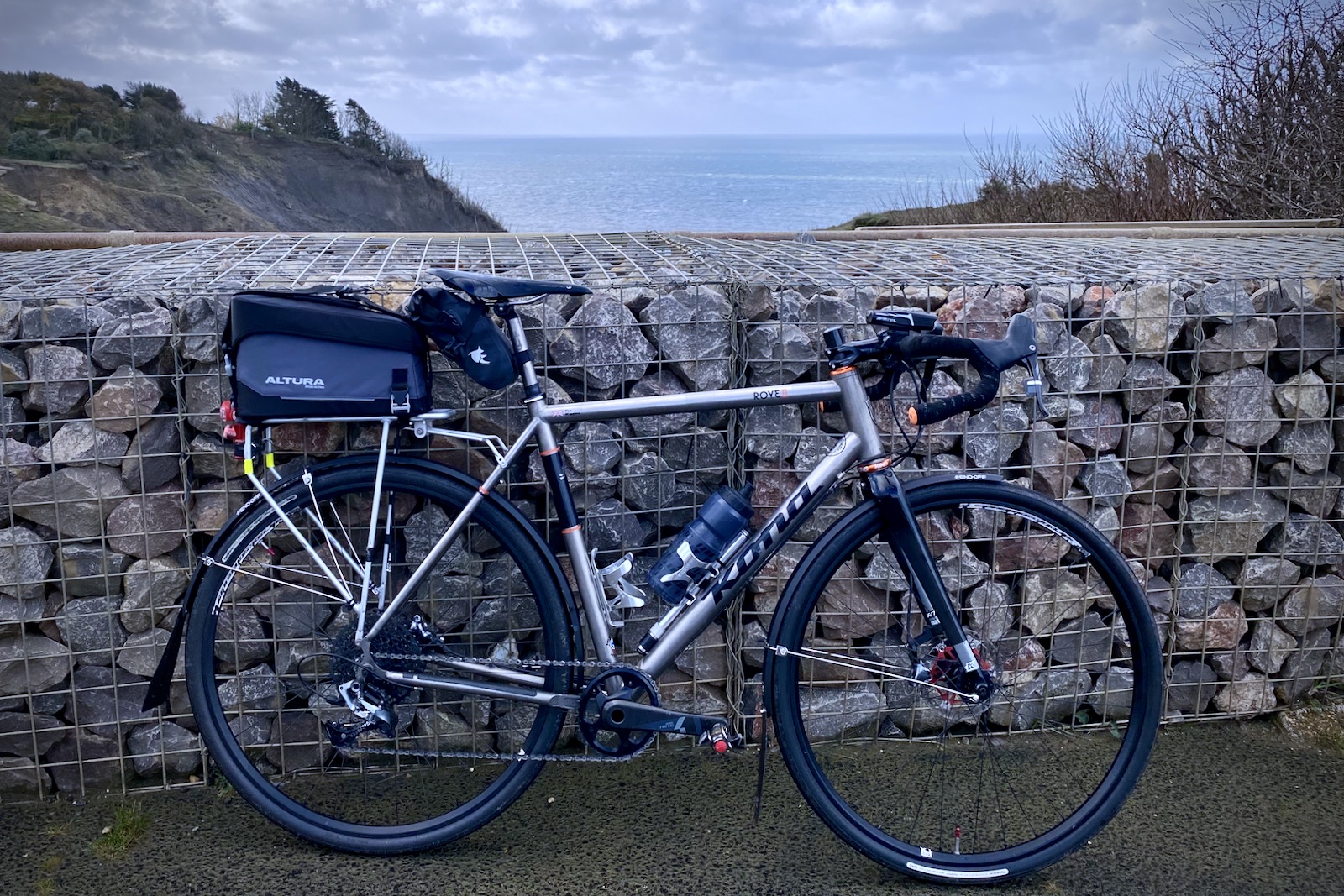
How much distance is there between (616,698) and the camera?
2.43 m

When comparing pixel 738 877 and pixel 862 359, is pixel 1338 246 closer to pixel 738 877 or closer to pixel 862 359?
pixel 862 359

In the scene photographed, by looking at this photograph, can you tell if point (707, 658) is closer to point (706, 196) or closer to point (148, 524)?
point (148, 524)

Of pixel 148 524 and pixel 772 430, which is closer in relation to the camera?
pixel 148 524

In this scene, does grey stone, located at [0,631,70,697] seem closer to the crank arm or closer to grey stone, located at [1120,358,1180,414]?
the crank arm

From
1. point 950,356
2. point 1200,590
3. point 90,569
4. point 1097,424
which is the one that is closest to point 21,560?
point 90,569

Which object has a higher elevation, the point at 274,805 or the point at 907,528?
the point at 907,528

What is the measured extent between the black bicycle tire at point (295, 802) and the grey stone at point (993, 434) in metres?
1.27

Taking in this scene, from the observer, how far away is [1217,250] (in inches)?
145

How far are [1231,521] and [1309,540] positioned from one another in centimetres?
25

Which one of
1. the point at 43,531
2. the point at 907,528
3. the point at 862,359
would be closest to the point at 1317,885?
the point at 907,528

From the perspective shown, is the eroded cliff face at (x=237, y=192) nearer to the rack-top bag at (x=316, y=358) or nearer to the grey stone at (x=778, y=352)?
the rack-top bag at (x=316, y=358)

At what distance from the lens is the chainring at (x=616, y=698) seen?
2438mm

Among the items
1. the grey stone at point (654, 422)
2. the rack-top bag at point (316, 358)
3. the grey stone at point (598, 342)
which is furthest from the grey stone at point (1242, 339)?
the rack-top bag at point (316, 358)

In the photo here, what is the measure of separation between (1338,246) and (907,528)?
2.56 meters
